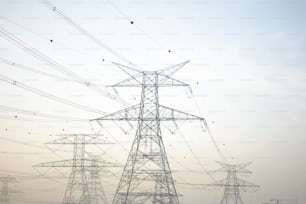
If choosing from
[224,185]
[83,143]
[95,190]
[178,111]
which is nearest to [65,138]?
[83,143]

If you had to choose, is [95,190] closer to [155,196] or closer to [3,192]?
[3,192]

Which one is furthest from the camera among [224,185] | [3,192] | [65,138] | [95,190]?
[224,185]

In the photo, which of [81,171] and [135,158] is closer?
[135,158]

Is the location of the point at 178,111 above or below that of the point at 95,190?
above

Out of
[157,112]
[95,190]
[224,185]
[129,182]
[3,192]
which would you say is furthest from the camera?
[224,185]

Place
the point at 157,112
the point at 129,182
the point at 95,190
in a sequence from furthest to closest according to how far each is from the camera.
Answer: the point at 95,190 → the point at 157,112 → the point at 129,182

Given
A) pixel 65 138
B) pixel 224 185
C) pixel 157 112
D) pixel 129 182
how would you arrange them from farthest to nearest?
1. pixel 224 185
2. pixel 65 138
3. pixel 157 112
4. pixel 129 182

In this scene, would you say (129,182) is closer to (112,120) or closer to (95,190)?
(112,120)

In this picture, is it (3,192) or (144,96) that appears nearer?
(144,96)

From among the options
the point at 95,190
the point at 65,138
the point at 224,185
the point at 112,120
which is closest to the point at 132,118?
the point at 112,120
